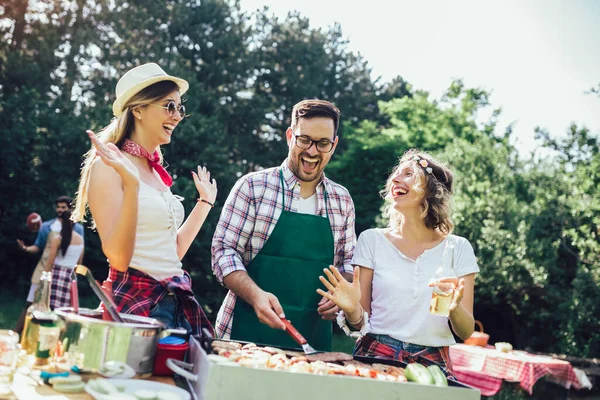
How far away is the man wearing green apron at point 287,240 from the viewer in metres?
2.72

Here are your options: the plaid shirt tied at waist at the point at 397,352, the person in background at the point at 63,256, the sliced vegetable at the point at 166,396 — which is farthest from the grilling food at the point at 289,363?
the person in background at the point at 63,256

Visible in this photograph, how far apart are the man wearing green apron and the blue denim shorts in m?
0.53

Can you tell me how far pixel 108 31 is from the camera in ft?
57.5

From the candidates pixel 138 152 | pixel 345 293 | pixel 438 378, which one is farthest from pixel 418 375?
pixel 138 152

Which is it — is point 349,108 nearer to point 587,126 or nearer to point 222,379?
point 587,126

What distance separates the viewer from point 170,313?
81.3 inches

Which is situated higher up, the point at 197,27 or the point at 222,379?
the point at 197,27

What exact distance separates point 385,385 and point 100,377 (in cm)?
80

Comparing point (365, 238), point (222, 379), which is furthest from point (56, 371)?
point (365, 238)

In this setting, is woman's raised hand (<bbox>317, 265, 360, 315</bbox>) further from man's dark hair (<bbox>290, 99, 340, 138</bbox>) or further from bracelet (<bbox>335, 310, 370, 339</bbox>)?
man's dark hair (<bbox>290, 99, 340, 138</bbox>)

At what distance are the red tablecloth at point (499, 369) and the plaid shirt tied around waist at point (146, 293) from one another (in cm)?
514

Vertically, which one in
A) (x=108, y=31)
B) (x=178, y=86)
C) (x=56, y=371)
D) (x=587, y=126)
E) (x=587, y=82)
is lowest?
(x=56, y=371)

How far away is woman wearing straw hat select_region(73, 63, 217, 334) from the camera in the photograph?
6.08 ft

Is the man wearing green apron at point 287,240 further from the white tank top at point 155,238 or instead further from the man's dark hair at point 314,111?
the white tank top at point 155,238
